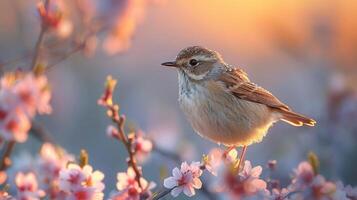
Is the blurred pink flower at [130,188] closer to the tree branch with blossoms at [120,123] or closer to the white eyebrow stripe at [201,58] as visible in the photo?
the tree branch with blossoms at [120,123]

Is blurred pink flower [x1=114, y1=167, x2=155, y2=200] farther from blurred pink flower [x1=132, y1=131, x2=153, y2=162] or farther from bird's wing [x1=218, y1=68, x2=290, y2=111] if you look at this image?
bird's wing [x1=218, y1=68, x2=290, y2=111]

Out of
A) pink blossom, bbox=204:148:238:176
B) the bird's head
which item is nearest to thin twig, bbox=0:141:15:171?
pink blossom, bbox=204:148:238:176

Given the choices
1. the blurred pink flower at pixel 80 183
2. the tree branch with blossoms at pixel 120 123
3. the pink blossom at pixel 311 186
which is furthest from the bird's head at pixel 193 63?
the pink blossom at pixel 311 186

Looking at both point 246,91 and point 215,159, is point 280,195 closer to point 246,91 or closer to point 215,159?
point 215,159

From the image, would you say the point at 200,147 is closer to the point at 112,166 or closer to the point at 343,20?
the point at 112,166

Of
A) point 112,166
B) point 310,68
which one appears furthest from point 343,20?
point 112,166
